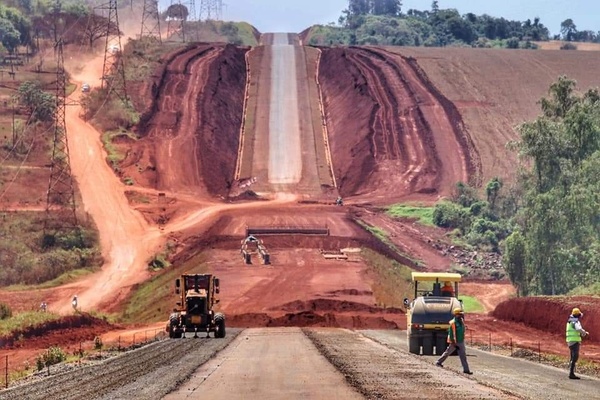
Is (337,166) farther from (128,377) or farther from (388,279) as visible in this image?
(128,377)

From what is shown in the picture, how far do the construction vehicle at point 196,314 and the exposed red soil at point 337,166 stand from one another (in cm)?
572

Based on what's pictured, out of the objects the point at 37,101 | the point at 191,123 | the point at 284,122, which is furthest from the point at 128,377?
the point at 284,122

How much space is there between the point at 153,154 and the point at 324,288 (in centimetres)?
3614

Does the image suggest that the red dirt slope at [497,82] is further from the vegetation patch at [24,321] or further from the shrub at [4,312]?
the vegetation patch at [24,321]

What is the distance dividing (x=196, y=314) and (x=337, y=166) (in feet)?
177

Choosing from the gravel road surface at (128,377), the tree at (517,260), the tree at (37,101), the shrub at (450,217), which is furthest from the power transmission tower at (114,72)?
the gravel road surface at (128,377)

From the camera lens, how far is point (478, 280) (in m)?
72.7

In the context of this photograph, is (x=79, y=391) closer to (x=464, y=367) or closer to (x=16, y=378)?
(x=16, y=378)

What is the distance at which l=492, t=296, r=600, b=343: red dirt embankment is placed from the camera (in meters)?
41.6

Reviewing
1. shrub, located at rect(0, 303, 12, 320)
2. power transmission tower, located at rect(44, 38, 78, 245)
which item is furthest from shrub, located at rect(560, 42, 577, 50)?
shrub, located at rect(0, 303, 12, 320)

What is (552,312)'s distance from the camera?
4703cm

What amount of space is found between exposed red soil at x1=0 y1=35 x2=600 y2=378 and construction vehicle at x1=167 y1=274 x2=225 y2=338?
5.72m

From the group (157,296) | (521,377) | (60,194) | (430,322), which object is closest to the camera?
(521,377)

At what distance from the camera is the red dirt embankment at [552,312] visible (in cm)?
4156
